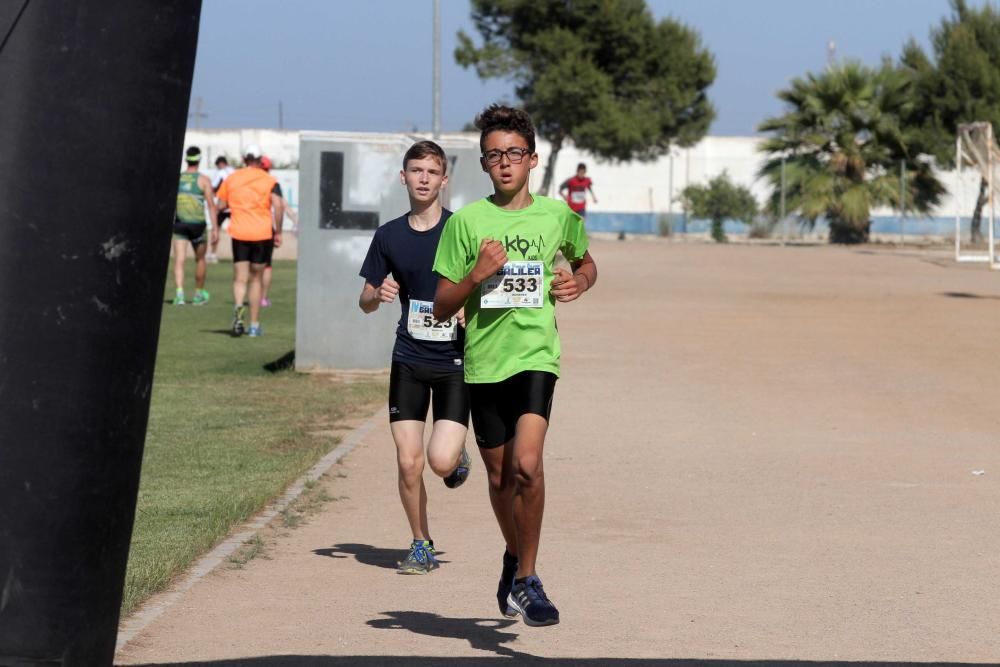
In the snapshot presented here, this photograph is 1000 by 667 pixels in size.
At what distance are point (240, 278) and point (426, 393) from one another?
10.9 metres

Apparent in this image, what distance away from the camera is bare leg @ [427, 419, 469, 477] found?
7.08 m

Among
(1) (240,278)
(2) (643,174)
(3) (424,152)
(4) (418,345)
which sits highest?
(2) (643,174)

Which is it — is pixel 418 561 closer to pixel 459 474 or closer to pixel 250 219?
pixel 459 474

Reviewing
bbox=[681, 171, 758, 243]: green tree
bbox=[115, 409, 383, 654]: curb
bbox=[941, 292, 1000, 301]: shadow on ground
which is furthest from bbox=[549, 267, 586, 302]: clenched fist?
bbox=[681, 171, 758, 243]: green tree

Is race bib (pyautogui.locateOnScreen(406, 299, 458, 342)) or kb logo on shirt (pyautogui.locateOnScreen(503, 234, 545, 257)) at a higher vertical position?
kb logo on shirt (pyautogui.locateOnScreen(503, 234, 545, 257))

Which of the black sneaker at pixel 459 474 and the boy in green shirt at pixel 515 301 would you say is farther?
the black sneaker at pixel 459 474

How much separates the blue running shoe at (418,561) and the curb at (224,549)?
767 mm

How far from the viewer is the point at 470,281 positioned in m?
6.04

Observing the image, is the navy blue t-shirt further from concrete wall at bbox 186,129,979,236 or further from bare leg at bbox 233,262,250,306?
concrete wall at bbox 186,129,979,236

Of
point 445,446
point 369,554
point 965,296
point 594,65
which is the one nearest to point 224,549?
point 369,554

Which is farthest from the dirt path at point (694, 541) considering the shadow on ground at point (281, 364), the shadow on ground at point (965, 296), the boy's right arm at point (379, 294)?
the shadow on ground at point (965, 296)

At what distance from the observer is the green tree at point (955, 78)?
53.0 m

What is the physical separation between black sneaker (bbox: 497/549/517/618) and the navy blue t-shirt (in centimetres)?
136

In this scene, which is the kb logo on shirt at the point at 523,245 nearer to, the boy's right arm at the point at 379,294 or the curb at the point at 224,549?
the boy's right arm at the point at 379,294
